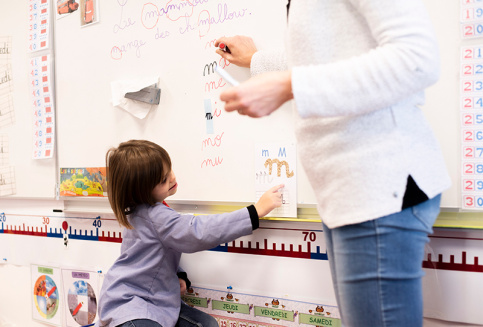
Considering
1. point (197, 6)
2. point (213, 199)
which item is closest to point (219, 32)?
point (197, 6)

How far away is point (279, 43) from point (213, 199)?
0.46 metres

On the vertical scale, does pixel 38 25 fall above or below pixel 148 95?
above

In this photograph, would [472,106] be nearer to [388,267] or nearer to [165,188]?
[388,267]

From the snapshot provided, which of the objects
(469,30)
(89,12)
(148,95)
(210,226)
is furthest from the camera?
(89,12)

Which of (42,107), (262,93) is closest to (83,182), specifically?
(42,107)

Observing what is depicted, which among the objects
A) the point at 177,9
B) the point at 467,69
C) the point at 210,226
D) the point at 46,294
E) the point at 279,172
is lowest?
the point at 46,294

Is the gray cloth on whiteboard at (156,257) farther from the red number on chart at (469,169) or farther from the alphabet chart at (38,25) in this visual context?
the alphabet chart at (38,25)

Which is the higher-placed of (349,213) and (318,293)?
(349,213)

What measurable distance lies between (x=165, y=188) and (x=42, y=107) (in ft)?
2.14

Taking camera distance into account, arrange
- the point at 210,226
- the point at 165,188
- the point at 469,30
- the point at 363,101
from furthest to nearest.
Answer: the point at 165,188 < the point at 210,226 < the point at 469,30 < the point at 363,101

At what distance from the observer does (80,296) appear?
1379 mm

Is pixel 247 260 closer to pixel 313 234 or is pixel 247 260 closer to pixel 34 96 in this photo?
pixel 313 234

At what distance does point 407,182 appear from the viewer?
0.50 m

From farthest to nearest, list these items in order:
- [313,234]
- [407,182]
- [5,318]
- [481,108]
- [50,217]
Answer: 1. [5,318]
2. [50,217]
3. [313,234]
4. [481,108]
5. [407,182]
